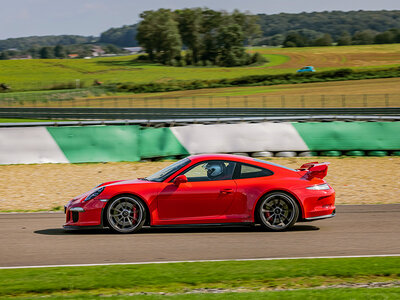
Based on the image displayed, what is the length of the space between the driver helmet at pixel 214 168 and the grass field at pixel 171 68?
74807mm

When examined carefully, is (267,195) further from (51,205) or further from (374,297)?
(51,205)

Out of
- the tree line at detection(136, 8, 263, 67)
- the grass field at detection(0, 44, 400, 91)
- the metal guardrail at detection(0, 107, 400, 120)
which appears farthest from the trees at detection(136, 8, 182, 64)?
the metal guardrail at detection(0, 107, 400, 120)

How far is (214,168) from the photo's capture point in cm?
877

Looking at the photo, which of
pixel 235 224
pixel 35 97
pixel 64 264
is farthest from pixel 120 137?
pixel 35 97

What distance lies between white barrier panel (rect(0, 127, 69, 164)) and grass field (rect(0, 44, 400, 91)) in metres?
66.1

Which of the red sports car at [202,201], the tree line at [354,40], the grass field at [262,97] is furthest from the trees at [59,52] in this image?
the red sports car at [202,201]

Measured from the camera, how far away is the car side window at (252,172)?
8.74 m

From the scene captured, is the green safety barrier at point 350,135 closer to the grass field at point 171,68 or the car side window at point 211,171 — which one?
the car side window at point 211,171

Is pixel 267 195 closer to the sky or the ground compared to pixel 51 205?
closer to the sky

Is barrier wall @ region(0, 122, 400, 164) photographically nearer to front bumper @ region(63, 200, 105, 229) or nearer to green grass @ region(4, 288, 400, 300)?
front bumper @ region(63, 200, 105, 229)

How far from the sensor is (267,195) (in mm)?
8594

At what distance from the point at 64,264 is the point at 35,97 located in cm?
5444

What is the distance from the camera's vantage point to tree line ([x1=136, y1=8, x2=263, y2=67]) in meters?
109

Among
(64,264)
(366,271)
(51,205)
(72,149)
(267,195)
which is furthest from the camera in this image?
(72,149)
